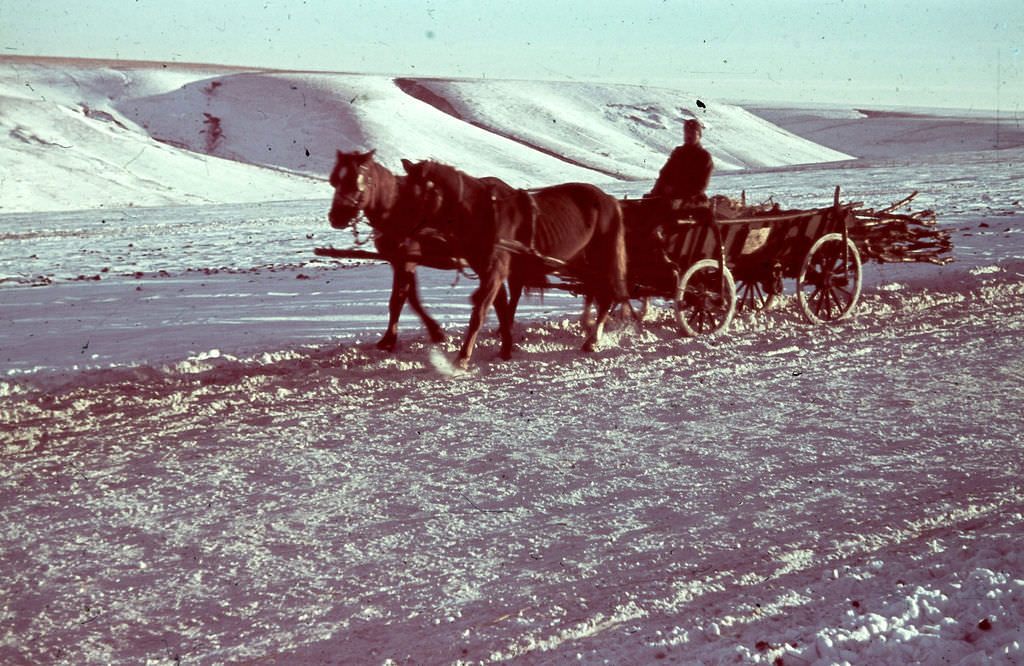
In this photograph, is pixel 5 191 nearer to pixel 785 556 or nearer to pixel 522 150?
pixel 522 150

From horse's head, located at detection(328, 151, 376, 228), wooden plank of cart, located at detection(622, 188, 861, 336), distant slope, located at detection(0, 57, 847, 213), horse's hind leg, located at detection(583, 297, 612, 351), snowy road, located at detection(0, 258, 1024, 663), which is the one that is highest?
distant slope, located at detection(0, 57, 847, 213)

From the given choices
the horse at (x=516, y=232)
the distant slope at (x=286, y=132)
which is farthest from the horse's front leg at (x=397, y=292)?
the distant slope at (x=286, y=132)

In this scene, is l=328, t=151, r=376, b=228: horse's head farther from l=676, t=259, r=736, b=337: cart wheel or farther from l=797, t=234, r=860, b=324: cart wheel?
l=797, t=234, r=860, b=324: cart wheel

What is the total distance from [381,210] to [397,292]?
108 centimetres

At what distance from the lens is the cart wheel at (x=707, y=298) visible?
10461mm

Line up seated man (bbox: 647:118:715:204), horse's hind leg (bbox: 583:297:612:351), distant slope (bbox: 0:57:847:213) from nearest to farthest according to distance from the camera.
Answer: horse's hind leg (bbox: 583:297:612:351)
seated man (bbox: 647:118:715:204)
distant slope (bbox: 0:57:847:213)

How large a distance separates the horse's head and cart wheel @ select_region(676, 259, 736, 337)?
3513 mm

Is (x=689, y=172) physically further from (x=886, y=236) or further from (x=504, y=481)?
(x=504, y=481)

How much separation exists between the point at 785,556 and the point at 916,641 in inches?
38.3

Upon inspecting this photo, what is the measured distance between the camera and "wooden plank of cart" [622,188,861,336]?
10.4m

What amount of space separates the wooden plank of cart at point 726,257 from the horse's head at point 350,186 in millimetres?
3128

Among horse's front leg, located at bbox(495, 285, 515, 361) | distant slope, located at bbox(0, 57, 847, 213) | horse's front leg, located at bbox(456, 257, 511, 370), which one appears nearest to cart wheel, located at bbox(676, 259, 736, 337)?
horse's front leg, located at bbox(495, 285, 515, 361)

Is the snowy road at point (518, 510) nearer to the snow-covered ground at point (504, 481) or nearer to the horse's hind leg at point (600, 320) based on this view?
the snow-covered ground at point (504, 481)

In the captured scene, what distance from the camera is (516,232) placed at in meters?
9.34
